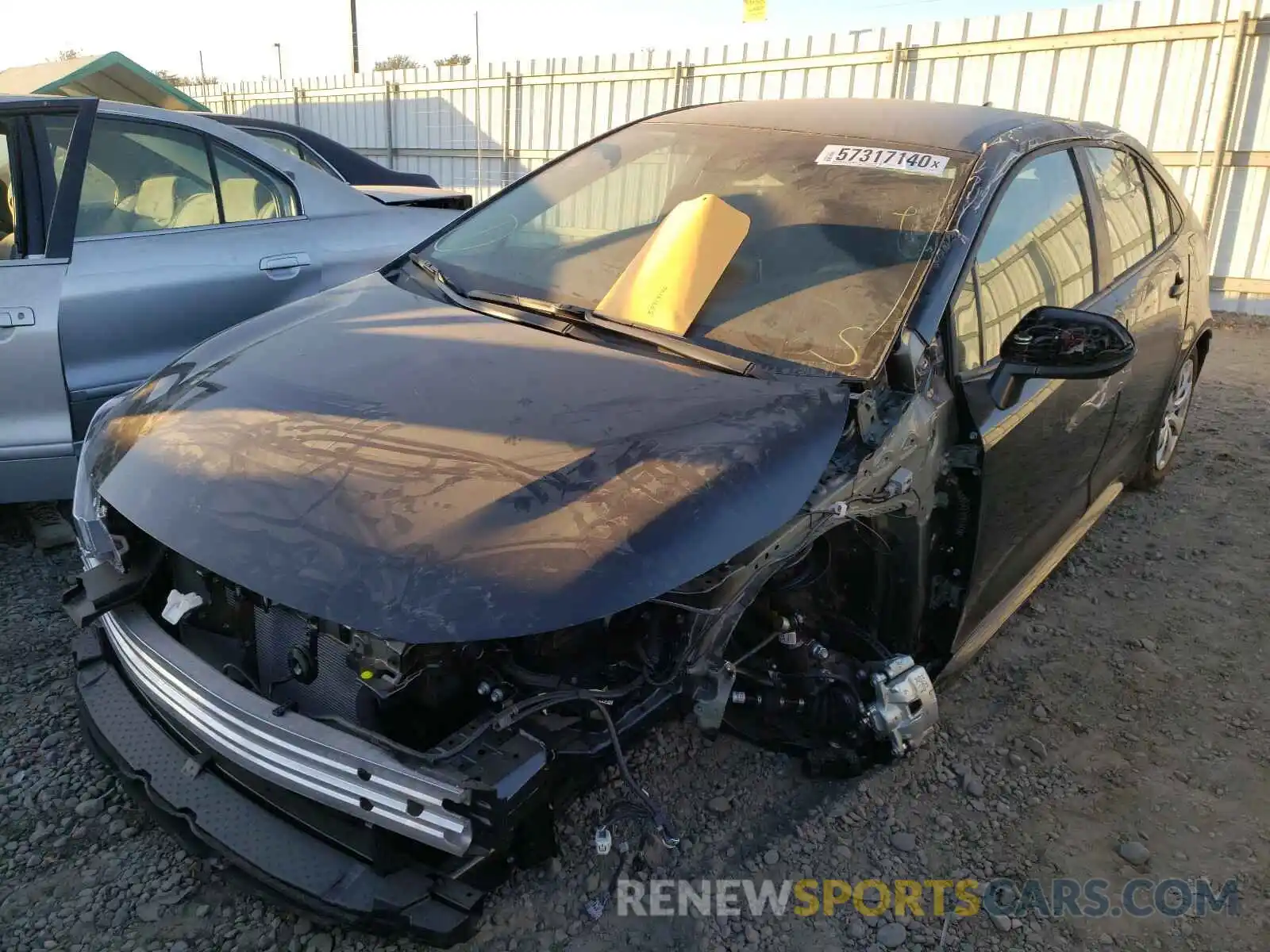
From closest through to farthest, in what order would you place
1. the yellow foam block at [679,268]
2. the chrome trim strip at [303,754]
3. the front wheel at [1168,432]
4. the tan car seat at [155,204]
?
the chrome trim strip at [303,754] < the yellow foam block at [679,268] < the tan car seat at [155,204] < the front wheel at [1168,432]

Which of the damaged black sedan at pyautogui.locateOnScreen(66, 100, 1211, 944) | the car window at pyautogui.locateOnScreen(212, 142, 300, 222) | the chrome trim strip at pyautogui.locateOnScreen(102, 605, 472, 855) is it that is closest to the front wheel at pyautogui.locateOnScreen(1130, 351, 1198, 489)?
the damaged black sedan at pyautogui.locateOnScreen(66, 100, 1211, 944)

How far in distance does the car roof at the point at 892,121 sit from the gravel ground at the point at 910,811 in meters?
1.74

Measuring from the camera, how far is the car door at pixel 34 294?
3.25m

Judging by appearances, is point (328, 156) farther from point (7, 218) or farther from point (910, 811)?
point (910, 811)

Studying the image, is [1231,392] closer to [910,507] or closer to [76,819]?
[910,507]

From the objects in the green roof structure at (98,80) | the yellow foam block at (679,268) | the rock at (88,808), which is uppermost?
the green roof structure at (98,80)

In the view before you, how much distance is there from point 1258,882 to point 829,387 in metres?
1.65

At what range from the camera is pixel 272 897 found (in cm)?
174

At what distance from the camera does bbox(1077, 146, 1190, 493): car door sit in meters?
3.19

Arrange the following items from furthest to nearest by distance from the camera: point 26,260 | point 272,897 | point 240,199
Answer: point 240,199
point 26,260
point 272,897

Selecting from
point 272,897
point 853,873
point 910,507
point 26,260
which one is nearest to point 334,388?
point 272,897

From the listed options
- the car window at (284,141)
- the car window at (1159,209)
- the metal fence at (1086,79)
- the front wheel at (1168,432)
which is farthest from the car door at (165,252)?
the metal fence at (1086,79)

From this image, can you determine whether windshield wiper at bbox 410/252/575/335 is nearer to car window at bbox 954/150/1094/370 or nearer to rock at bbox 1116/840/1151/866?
car window at bbox 954/150/1094/370

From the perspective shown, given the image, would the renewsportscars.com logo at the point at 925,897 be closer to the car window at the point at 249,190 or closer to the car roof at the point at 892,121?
the car roof at the point at 892,121
